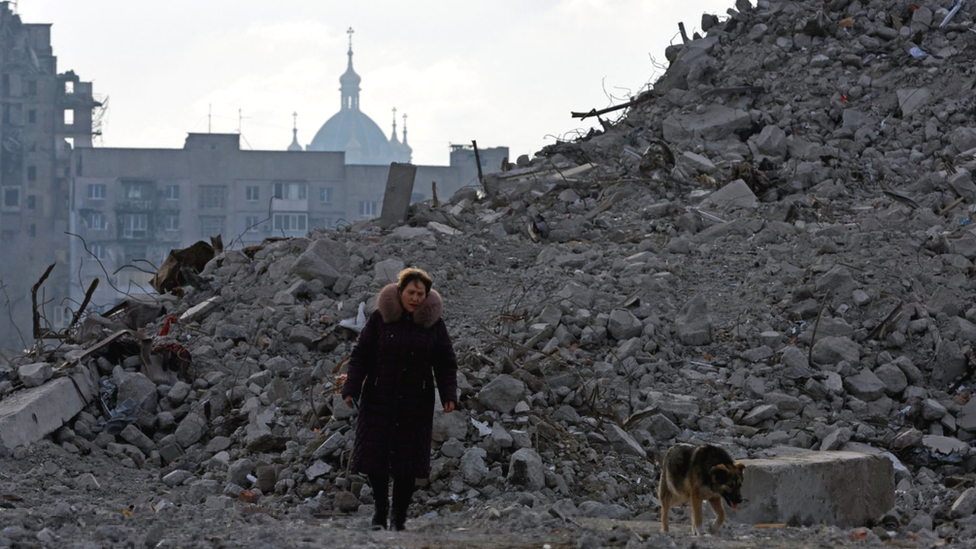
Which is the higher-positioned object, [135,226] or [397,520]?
[135,226]

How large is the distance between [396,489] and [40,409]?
3.36 metres

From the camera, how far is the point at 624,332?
28.2ft

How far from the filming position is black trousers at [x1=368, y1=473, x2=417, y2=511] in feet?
16.7

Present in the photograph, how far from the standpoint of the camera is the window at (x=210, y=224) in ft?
210

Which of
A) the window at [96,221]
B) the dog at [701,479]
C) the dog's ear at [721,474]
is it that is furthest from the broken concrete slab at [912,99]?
the window at [96,221]

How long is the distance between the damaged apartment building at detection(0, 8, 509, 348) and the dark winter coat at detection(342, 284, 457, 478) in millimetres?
56579

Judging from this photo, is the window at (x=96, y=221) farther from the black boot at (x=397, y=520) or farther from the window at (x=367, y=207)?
the black boot at (x=397, y=520)

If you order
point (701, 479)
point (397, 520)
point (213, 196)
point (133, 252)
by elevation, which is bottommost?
point (397, 520)

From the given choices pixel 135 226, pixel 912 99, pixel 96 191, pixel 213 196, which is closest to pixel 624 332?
pixel 912 99

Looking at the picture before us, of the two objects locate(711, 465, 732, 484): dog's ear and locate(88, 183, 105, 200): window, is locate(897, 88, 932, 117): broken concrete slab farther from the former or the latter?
locate(88, 183, 105, 200): window

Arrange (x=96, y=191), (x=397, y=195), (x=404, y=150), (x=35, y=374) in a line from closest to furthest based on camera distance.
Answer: (x=35, y=374)
(x=397, y=195)
(x=96, y=191)
(x=404, y=150)

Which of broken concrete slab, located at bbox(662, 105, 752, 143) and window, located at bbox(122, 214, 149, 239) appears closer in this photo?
broken concrete slab, located at bbox(662, 105, 752, 143)

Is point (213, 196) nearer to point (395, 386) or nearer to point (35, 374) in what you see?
point (35, 374)

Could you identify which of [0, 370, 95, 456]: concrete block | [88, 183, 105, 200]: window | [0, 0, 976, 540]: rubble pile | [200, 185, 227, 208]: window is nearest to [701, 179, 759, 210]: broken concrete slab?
[0, 0, 976, 540]: rubble pile
